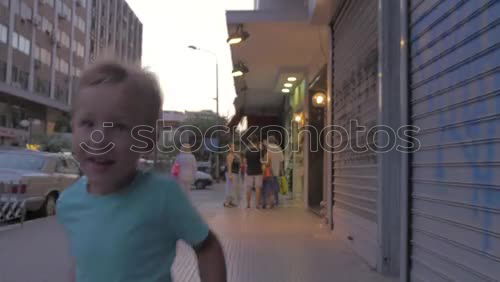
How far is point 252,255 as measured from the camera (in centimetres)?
723

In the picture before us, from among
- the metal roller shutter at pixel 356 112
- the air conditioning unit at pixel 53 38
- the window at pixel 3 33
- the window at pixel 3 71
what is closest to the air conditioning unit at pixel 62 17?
the air conditioning unit at pixel 53 38

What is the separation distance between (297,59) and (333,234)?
5.71 meters

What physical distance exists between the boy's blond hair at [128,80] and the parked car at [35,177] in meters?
9.85

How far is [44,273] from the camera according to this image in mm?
6207

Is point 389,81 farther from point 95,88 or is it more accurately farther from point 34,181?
point 34,181

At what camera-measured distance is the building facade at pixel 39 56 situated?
48.4 meters

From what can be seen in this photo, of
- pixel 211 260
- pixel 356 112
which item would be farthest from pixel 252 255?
pixel 211 260

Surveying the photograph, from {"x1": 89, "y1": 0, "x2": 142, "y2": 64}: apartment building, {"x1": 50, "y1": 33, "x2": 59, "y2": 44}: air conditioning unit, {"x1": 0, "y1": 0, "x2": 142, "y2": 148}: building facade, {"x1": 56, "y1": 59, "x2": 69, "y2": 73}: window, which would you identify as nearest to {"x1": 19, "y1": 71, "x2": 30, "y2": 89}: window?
{"x1": 0, "y1": 0, "x2": 142, "y2": 148}: building facade

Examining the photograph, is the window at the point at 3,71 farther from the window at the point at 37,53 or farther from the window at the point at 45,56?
the window at the point at 45,56

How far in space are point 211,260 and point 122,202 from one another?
29 centimetres

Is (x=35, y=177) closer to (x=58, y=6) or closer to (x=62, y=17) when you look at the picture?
(x=58, y=6)

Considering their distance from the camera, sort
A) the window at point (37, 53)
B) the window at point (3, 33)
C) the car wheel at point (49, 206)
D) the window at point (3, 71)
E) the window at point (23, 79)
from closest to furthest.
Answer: the car wheel at point (49, 206)
the window at point (3, 33)
the window at point (3, 71)
the window at point (23, 79)
the window at point (37, 53)

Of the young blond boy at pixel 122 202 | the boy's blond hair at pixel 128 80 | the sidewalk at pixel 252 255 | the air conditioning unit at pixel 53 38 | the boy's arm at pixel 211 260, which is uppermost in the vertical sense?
the air conditioning unit at pixel 53 38

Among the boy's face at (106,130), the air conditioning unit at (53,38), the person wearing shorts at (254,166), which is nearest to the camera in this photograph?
the boy's face at (106,130)
